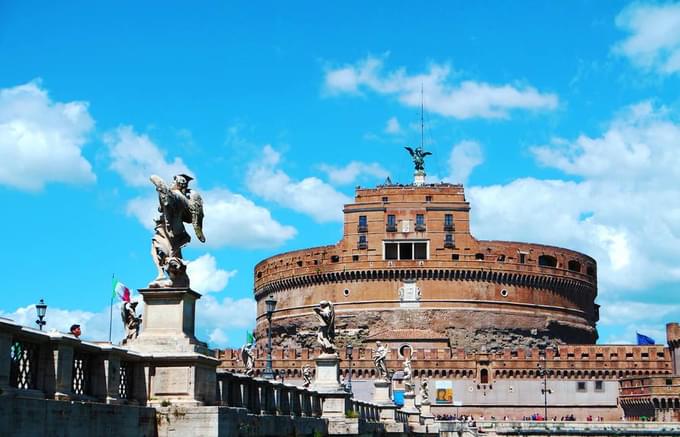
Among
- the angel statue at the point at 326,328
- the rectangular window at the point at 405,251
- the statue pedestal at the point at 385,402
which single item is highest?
the rectangular window at the point at 405,251

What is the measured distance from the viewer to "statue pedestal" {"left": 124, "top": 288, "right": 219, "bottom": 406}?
13.6 meters

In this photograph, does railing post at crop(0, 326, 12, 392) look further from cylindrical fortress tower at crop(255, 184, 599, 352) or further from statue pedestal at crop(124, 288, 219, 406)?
cylindrical fortress tower at crop(255, 184, 599, 352)

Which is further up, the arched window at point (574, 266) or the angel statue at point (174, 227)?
the arched window at point (574, 266)

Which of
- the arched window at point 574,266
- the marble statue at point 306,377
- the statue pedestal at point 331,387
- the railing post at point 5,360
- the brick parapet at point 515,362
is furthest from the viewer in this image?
the arched window at point 574,266

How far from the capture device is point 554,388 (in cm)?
9144

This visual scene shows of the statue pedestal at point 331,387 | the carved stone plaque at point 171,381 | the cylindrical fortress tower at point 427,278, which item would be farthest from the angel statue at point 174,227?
the cylindrical fortress tower at point 427,278

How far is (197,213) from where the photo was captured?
14.7 meters

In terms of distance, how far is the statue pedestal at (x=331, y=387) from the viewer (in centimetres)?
2480

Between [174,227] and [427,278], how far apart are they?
3365 inches

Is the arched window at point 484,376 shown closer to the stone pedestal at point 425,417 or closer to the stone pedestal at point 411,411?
the stone pedestal at point 425,417

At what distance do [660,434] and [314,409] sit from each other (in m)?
53.6

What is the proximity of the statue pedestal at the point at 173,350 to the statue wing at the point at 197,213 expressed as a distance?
0.95 metres

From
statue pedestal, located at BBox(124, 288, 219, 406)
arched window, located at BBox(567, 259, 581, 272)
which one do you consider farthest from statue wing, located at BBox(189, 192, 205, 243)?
arched window, located at BBox(567, 259, 581, 272)

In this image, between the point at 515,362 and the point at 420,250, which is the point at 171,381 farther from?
the point at 420,250
